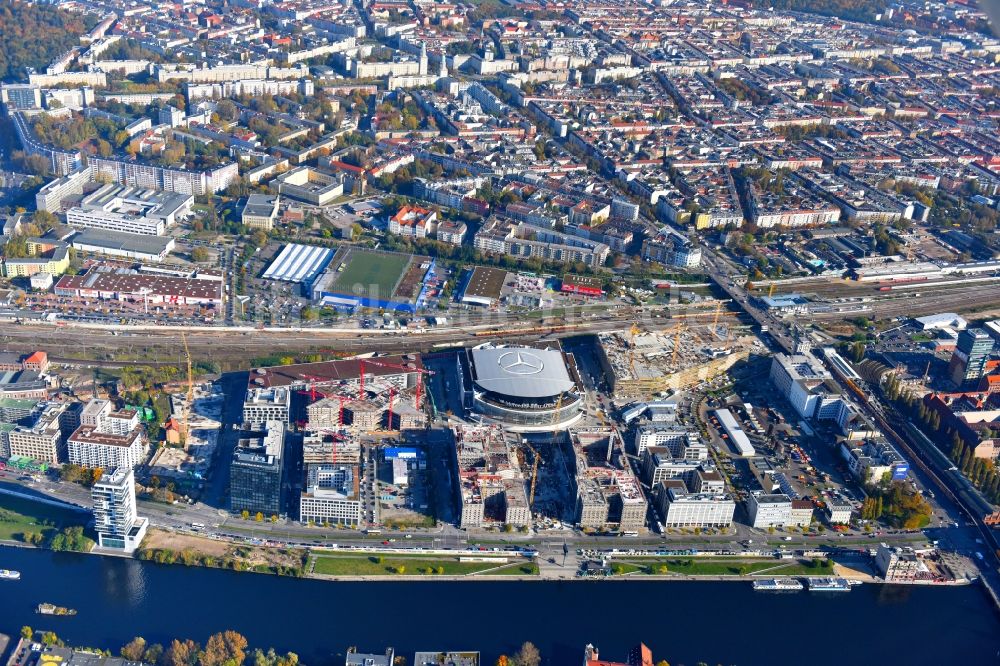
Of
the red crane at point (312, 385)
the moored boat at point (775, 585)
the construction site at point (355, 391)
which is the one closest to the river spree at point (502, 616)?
the moored boat at point (775, 585)

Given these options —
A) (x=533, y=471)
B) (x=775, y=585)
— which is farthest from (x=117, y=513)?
(x=775, y=585)

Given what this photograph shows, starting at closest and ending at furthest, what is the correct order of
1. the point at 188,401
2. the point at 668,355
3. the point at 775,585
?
the point at 775,585, the point at 188,401, the point at 668,355

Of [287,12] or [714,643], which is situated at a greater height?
[287,12]

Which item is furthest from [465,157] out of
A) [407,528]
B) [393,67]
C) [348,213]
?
[407,528]

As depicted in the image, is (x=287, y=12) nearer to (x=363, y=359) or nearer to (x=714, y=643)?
(x=363, y=359)

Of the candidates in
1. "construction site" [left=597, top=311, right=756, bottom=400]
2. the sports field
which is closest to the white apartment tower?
the sports field

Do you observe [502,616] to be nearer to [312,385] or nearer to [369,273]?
[312,385]
